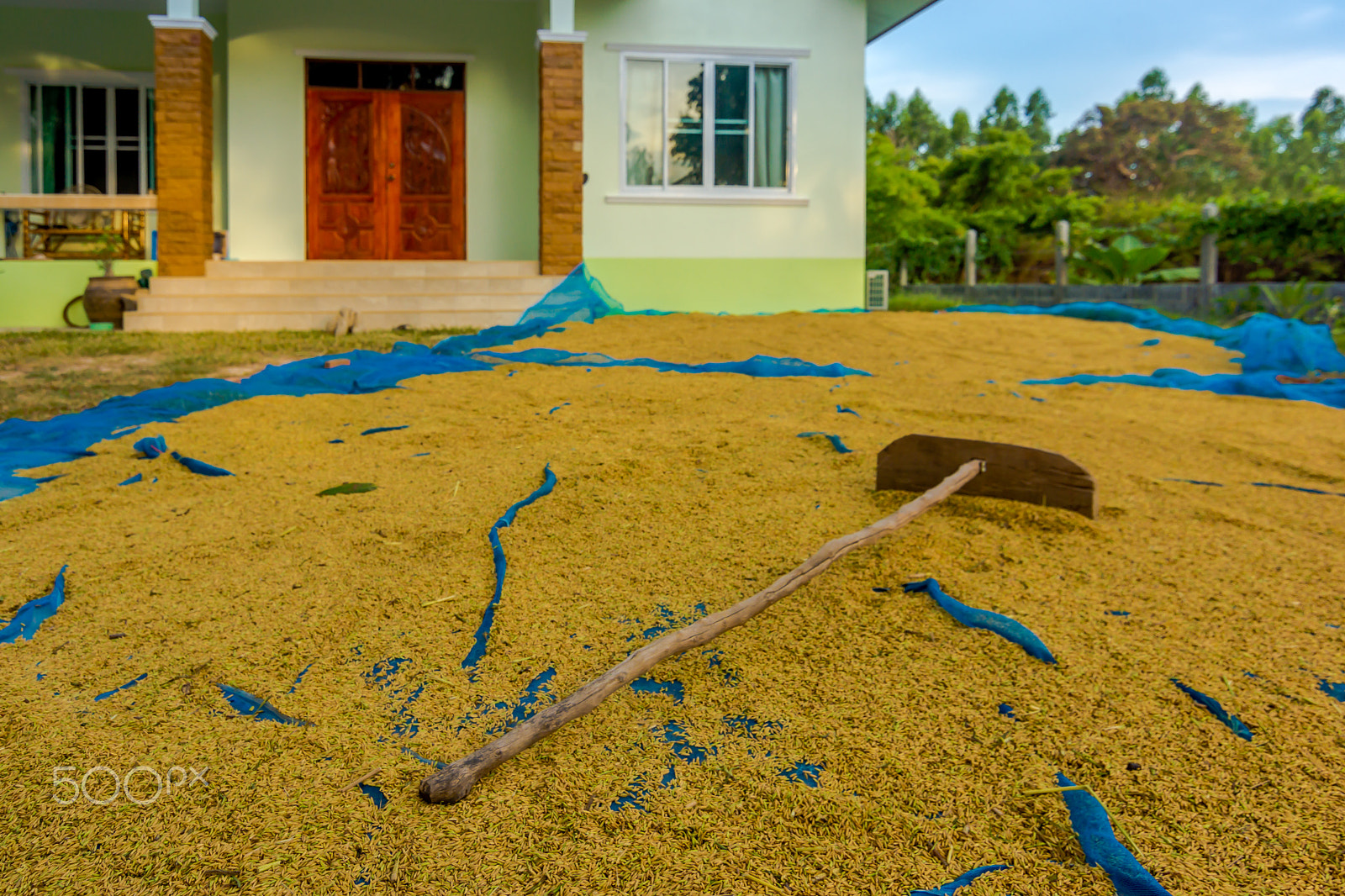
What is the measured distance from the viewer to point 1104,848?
1.08m

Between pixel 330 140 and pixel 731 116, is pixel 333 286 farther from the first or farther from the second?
pixel 731 116

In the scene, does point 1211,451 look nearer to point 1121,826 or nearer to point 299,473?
point 1121,826

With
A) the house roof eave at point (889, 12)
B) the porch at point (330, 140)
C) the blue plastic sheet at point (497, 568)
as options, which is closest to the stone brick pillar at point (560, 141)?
the porch at point (330, 140)

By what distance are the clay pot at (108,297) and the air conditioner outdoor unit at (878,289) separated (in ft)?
24.5

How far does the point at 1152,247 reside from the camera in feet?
38.0

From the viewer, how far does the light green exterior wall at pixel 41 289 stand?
8266 millimetres

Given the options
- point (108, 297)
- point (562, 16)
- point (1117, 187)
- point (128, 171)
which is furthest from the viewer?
point (1117, 187)

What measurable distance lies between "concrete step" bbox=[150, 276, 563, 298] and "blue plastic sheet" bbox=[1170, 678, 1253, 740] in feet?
22.5

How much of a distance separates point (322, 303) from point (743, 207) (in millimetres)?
3930

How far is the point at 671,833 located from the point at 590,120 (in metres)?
8.03

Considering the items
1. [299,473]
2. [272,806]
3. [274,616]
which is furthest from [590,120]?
[272,806]

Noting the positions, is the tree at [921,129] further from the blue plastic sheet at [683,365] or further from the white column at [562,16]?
the blue plastic sheet at [683,365]

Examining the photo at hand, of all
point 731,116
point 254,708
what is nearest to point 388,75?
point 731,116

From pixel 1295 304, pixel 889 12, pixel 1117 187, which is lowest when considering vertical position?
pixel 1295 304
